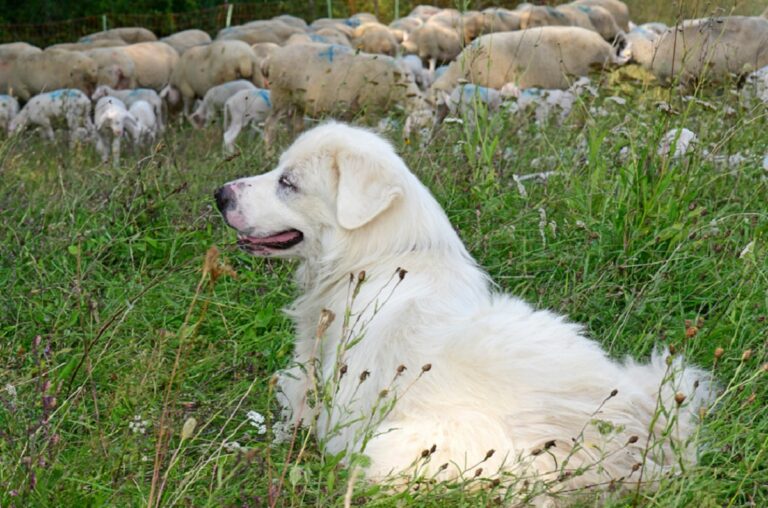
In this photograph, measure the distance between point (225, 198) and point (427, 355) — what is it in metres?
1.11

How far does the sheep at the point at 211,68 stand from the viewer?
16641 millimetres

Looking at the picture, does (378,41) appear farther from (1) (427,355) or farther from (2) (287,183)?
(1) (427,355)

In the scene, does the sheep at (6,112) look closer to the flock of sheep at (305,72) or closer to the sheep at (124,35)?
the flock of sheep at (305,72)

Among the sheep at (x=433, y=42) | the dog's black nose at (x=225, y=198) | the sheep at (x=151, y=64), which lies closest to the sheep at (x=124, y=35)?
the sheep at (x=151, y=64)

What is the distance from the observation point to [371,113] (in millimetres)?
10914

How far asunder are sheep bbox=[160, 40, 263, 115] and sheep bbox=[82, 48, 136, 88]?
2.99 feet

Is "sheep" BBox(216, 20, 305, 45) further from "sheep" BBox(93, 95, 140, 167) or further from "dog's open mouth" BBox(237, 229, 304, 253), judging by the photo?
"dog's open mouth" BBox(237, 229, 304, 253)

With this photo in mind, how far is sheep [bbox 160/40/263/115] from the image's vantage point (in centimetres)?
1664

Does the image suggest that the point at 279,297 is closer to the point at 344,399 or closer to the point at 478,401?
the point at 344,399

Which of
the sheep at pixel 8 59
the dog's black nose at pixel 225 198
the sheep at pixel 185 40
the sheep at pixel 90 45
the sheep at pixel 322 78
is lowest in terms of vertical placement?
the sheep at pixel 185 40

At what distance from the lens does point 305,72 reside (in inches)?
543

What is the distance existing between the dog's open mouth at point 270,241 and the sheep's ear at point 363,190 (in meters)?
0.25

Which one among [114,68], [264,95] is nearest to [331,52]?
[264,95]

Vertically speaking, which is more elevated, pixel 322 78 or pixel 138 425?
pixel 138 425
